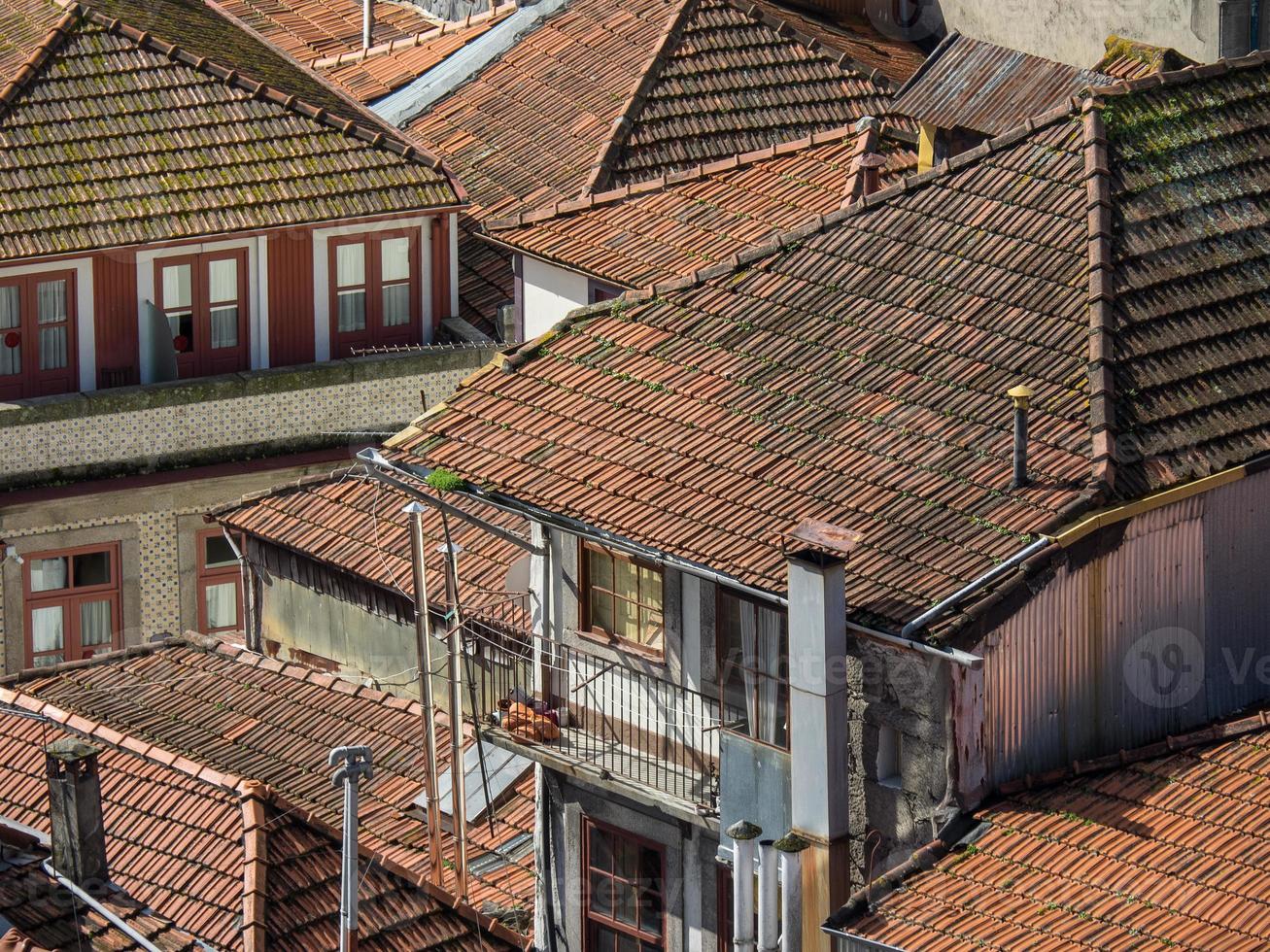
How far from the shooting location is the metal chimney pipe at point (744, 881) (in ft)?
90.2

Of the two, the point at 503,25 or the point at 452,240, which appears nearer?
the point at 452,240

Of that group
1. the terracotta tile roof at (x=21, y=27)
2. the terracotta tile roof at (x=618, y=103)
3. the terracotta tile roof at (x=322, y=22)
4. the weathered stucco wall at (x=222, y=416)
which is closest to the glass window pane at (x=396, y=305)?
the weathered stucco wall at (x=222, y=416)

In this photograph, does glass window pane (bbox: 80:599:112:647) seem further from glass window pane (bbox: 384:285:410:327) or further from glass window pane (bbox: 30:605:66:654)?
glass window pane (bbox: 384:285:410:327)

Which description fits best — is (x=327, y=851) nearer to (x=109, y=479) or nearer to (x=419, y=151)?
(x=109, y=479)

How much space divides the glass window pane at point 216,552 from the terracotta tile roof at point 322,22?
11.7 meters

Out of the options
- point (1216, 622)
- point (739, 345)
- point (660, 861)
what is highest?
point (739, 345)

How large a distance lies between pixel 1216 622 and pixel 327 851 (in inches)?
305

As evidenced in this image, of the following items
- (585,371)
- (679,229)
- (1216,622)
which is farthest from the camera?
(679,229)

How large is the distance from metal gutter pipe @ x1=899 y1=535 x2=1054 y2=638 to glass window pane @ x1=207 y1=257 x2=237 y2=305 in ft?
55.2

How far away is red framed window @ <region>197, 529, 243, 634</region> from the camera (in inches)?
1651

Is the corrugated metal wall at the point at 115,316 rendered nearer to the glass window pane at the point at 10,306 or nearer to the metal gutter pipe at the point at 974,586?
the glass window pane at the point at 10,306

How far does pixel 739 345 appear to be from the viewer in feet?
101

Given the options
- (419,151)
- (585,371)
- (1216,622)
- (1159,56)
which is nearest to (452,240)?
(419,151)

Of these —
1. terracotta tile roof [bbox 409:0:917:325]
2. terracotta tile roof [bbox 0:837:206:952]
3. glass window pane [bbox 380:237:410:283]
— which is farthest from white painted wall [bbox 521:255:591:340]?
terracotta tile roof [bbox 0:837:206:952]
